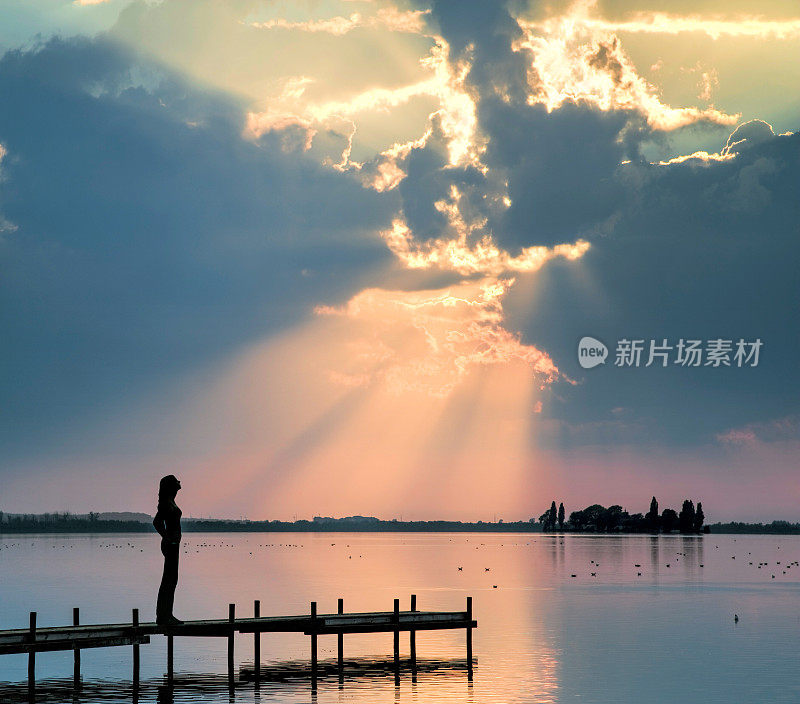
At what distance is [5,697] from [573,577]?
10124 centimetres

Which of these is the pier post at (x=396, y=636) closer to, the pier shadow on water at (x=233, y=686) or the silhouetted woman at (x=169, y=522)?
the pier shadow on water at (x=233, y=686)

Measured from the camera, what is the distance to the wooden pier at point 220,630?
4100cm

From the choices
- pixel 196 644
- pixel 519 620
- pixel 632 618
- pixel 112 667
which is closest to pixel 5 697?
pixel 112 667

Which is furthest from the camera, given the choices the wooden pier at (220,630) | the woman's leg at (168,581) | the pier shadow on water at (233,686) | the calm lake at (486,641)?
the calm lake at (486,641)

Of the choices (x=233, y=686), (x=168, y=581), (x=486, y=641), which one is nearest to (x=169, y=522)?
(x=168, y=581)

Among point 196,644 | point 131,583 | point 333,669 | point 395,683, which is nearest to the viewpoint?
point 395,683

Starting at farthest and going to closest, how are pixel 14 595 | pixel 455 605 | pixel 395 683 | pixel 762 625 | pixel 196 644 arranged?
pixel 14 595 → pixel 455 605 → pixel 762 625 → pixel 196 644 → pixel 395 683

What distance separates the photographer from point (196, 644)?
6375 cm

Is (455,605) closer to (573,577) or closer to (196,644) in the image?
(196,644)

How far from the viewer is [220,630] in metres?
45.4

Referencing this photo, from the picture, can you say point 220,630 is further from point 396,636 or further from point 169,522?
point 396,636

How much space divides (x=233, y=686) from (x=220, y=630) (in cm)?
310

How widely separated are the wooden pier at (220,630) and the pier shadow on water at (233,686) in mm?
504

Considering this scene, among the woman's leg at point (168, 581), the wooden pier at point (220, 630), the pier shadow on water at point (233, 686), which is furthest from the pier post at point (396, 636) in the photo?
the woman's leg at point (168, 581)
